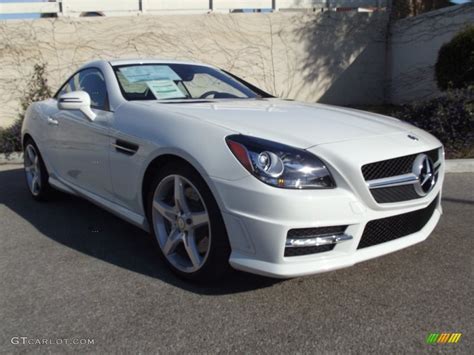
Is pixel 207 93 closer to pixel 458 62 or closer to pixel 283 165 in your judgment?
pixel 283 165

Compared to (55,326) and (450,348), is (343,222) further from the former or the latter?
(55,326)

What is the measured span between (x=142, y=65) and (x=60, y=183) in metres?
1.36

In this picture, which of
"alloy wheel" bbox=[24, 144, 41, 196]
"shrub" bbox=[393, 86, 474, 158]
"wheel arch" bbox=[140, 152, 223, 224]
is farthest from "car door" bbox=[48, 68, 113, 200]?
"shrub" bbox=[393, 86, 474, 158]

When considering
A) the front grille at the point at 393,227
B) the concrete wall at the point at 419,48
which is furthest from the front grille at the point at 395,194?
the concrete wall at the point at 419,48

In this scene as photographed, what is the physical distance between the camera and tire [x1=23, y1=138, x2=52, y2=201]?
4.86m

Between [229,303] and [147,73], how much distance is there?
6.88 feet

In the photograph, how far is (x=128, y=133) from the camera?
10.5 feet

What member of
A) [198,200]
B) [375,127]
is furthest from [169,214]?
[375,127]

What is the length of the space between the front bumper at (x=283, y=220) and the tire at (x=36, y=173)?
299 centimetres

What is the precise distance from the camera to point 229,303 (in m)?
2.67

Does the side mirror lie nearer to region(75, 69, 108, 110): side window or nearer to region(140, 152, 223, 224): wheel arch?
region(75, 69, 108, 110): side window

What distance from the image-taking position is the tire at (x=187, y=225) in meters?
2.64

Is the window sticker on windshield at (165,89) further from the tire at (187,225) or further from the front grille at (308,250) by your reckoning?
the front grille at (308,250)

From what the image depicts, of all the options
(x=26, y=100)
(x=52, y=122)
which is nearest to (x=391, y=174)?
(x=52, y=122)
